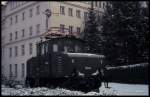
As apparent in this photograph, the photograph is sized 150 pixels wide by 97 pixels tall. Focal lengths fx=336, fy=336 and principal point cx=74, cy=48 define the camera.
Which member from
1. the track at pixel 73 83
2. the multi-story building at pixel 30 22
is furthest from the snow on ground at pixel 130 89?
the multi-story building at pixel 30 22

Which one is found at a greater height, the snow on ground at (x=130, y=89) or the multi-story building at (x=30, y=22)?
the multi-story building at (x=30, y=22)

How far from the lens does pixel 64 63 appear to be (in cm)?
1082

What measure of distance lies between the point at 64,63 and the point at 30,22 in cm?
234

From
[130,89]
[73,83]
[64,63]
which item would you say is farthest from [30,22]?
[130,89]

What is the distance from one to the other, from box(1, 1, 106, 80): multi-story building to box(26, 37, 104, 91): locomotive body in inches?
38.4

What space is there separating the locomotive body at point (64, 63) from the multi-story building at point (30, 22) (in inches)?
38.4

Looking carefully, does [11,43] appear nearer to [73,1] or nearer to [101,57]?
[73,1]

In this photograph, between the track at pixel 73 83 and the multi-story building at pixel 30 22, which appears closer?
the multi-story building at pixel 30 22

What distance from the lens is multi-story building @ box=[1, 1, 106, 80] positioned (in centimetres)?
786

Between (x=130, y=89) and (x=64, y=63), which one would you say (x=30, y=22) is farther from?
(x=130, y=89)

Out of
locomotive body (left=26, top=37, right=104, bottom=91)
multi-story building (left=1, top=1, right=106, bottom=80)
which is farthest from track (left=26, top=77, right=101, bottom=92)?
multi-story building (left=1, top=1, right=106, bottom=80)

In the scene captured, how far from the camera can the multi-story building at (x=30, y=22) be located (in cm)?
786

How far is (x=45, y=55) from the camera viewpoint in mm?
11438

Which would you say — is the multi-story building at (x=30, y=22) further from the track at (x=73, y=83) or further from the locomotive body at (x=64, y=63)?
the track at (x=73, y=83)
